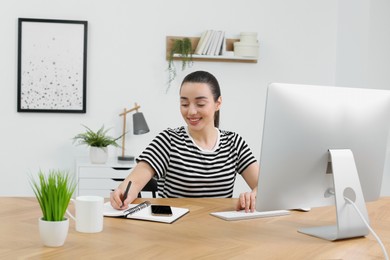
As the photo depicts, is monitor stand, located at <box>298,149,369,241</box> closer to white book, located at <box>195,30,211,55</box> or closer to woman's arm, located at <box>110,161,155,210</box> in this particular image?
woman's arm, located at <box>110,161,155,210</box>

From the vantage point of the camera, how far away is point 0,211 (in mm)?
1940

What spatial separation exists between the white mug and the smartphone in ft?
0.86

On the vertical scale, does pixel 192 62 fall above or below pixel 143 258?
above

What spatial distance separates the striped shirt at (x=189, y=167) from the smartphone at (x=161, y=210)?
1.35 ft

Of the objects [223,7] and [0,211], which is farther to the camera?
[223,7]

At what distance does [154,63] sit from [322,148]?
2.78m

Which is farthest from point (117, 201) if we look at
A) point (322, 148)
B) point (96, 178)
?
point (96, 178)

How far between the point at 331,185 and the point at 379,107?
30 cm

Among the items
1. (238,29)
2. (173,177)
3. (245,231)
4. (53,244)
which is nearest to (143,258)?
(53,244)

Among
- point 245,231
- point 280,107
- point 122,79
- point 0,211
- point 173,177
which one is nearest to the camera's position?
point 280,107

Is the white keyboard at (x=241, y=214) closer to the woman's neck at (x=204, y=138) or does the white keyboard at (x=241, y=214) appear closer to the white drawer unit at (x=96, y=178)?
the woman's neck at (x=204, y=138)

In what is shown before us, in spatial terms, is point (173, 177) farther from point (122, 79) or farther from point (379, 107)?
point (122, 79)

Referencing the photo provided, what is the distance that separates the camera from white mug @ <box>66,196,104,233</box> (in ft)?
5.43

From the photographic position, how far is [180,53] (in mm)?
4273
